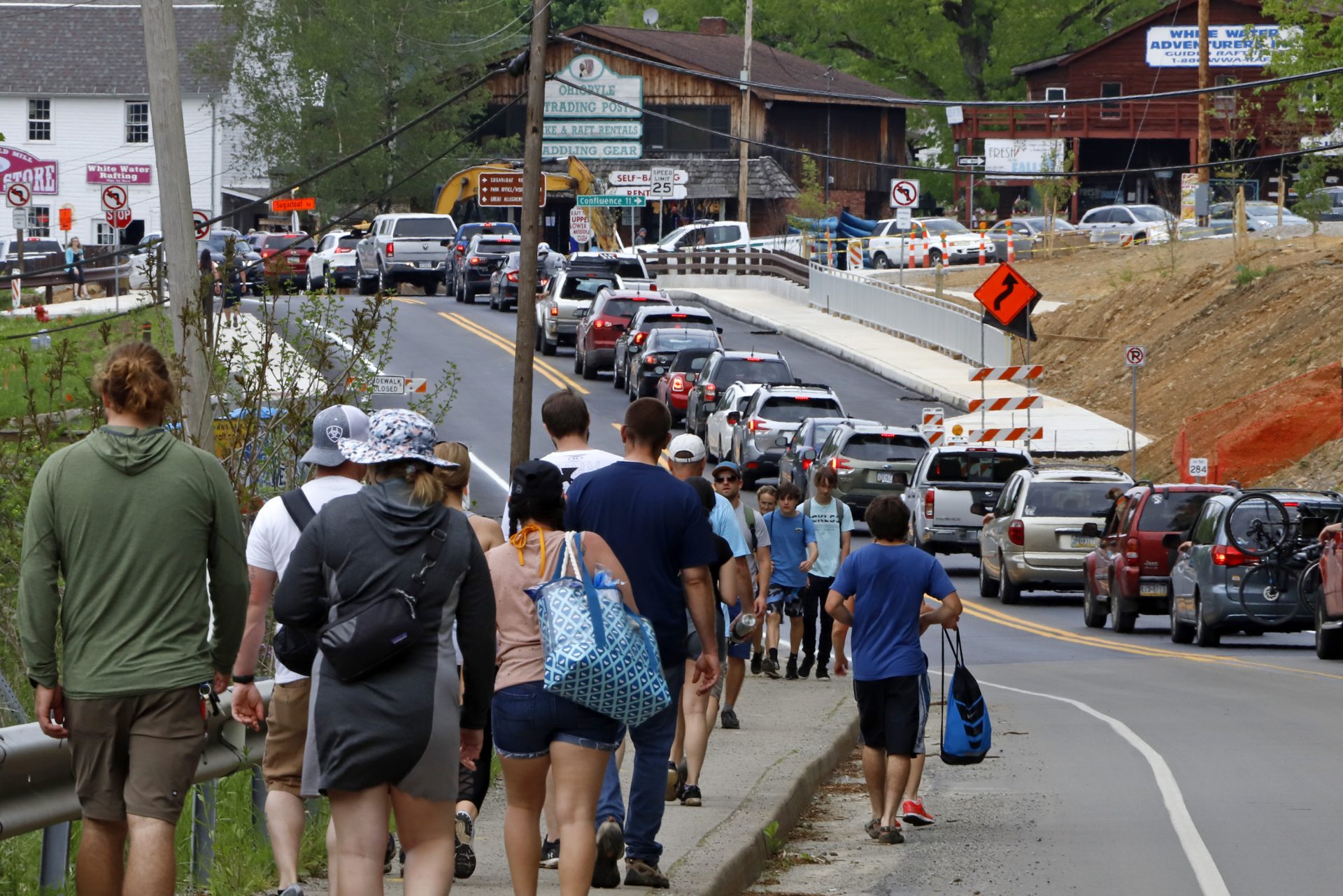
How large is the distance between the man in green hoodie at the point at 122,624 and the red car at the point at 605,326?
37.5m

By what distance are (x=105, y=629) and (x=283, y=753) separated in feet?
3.92

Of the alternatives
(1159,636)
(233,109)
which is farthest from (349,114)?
(1159,636)

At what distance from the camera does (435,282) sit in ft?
197

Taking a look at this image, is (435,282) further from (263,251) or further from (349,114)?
(349,114)

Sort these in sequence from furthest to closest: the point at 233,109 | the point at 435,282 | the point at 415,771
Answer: the point at 233,109 < the point at 435,282 < the point at 415,771

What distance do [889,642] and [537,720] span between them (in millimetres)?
3641

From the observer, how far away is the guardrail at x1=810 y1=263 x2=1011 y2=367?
1827 inches

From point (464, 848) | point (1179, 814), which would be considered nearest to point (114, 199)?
point (1179, 814)

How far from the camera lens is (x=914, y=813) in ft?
34.4

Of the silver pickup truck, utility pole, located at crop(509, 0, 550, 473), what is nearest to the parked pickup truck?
utility pole, located at crop(509, 0, 550, 473)

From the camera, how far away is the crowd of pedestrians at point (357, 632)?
5.65 m

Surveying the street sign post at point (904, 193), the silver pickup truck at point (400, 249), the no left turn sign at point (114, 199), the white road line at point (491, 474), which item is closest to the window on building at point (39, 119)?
the silver pickup truck at point (400, 249)

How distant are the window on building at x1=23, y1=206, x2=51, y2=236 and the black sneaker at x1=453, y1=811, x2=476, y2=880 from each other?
73.5 m

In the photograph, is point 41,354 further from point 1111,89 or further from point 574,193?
point 1111,89
